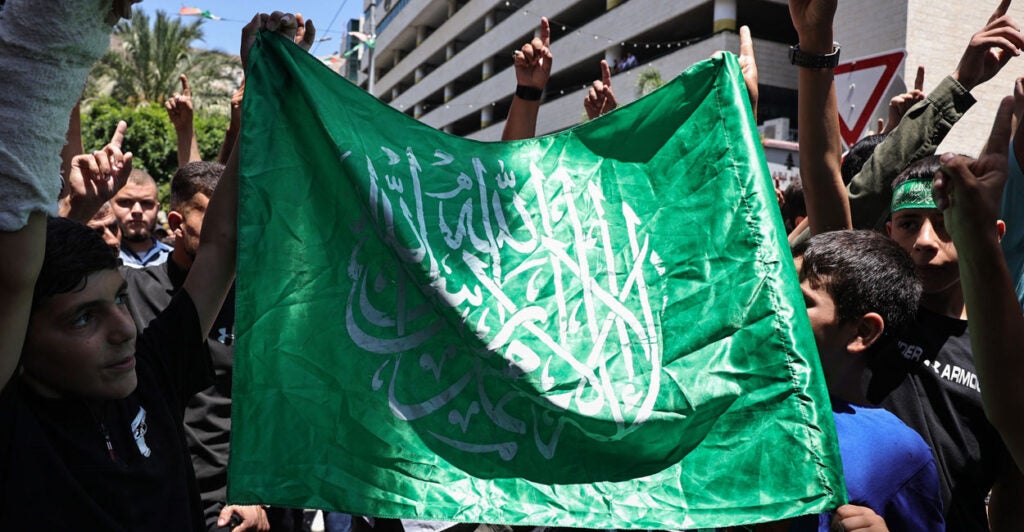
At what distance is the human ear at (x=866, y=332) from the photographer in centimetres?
219

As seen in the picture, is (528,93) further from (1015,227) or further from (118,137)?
(1015,227)

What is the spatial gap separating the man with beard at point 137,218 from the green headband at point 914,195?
3610 millimetres

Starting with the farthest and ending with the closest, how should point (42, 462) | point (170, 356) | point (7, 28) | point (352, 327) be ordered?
1. point (352, 327)
2. point (170, 356)
3. point (42, 462)
4. point (7, 28)

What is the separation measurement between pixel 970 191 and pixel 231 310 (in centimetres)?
234

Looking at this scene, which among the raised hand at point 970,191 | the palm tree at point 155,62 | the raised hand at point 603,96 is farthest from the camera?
the palm tree at point 155,62

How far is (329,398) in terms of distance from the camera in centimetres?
206

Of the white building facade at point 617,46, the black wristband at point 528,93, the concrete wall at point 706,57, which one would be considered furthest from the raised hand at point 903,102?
the concrete wall at point 706,57

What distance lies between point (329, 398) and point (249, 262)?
39 centimetres

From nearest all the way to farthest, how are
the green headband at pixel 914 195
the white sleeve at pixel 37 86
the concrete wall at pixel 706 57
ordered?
the white sleeve at pixel 37 86 → the green headband at pixel 914 195 → the concrete wall at pixel 706 57

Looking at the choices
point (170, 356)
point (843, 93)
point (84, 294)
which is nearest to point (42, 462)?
point (84, 294)

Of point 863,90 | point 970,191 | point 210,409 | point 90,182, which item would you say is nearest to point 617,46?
point 863,90

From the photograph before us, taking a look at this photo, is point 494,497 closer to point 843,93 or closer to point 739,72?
point 739,72

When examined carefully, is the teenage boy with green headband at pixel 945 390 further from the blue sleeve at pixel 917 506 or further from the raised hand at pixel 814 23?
the raised hand at pixel 814 23

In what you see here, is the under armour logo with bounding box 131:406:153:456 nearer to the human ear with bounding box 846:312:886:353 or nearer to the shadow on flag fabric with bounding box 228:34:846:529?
the shadow on flag fabric with bounding box 228:34:846:529
